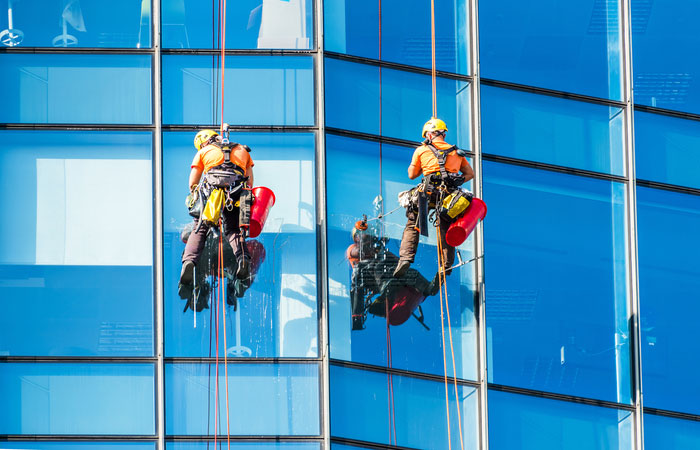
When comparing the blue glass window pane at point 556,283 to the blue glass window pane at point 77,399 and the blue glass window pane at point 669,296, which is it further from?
the blue glass window pane at point 77,399

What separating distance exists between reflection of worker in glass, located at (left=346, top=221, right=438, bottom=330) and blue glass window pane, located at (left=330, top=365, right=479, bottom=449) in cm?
73

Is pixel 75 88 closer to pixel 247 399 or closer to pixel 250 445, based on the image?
pixel 247 399

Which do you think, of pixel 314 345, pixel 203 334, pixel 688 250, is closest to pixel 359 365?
pixel 314 345

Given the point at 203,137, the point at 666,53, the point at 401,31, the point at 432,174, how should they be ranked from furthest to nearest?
1. the point at 666,53
2. the point at 401,31
3. the point at 432,174
4. the point at 203,137

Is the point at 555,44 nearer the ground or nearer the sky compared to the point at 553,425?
nearer the sky

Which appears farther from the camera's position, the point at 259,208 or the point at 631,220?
the point at 631,220

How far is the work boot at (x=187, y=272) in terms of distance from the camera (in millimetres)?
17875

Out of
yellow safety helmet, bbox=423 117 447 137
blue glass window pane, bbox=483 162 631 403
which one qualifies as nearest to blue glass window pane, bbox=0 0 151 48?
yellow safety helmet, bbox=423 117 447 137

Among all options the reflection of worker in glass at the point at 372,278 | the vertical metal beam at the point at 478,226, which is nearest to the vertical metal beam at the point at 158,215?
the reflection of worker in glass at the point at 372,278

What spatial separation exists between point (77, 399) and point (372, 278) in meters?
3.85

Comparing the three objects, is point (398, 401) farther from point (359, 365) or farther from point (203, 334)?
point (203, 334)

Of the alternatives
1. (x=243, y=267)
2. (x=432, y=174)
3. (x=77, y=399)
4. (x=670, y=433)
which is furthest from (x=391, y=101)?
(x=670, y=433)

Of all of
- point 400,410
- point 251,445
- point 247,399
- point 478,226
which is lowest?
point 251,445

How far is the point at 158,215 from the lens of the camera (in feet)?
61.9
